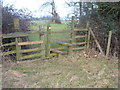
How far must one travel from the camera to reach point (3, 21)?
532 cm

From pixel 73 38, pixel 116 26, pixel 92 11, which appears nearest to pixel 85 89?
pixel 73 38

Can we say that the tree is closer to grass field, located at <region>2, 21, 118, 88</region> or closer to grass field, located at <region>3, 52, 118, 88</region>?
grass field, located at <region>2, 21, 118, 88</region>

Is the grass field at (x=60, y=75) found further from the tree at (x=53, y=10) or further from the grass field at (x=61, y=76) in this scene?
the tree at (x=53, y=10)

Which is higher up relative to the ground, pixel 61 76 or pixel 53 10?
pixel 53 10

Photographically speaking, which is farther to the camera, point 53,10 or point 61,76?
point 53,10

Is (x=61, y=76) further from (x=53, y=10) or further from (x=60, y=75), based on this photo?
(x=53, y=10)

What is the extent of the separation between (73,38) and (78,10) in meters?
2.82

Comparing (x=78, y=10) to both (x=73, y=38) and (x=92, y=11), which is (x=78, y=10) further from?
(x=73, y=38)

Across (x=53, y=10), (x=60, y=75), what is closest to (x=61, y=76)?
(x=60, y=75)

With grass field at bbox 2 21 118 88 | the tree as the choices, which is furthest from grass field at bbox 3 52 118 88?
the tree

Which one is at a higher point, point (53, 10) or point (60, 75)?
point (53, 10)

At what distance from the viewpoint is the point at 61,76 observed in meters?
3.88

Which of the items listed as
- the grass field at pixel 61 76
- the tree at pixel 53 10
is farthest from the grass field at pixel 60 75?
the tree at pixel 53 10

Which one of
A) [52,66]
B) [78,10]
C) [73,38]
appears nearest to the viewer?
[52,66]
